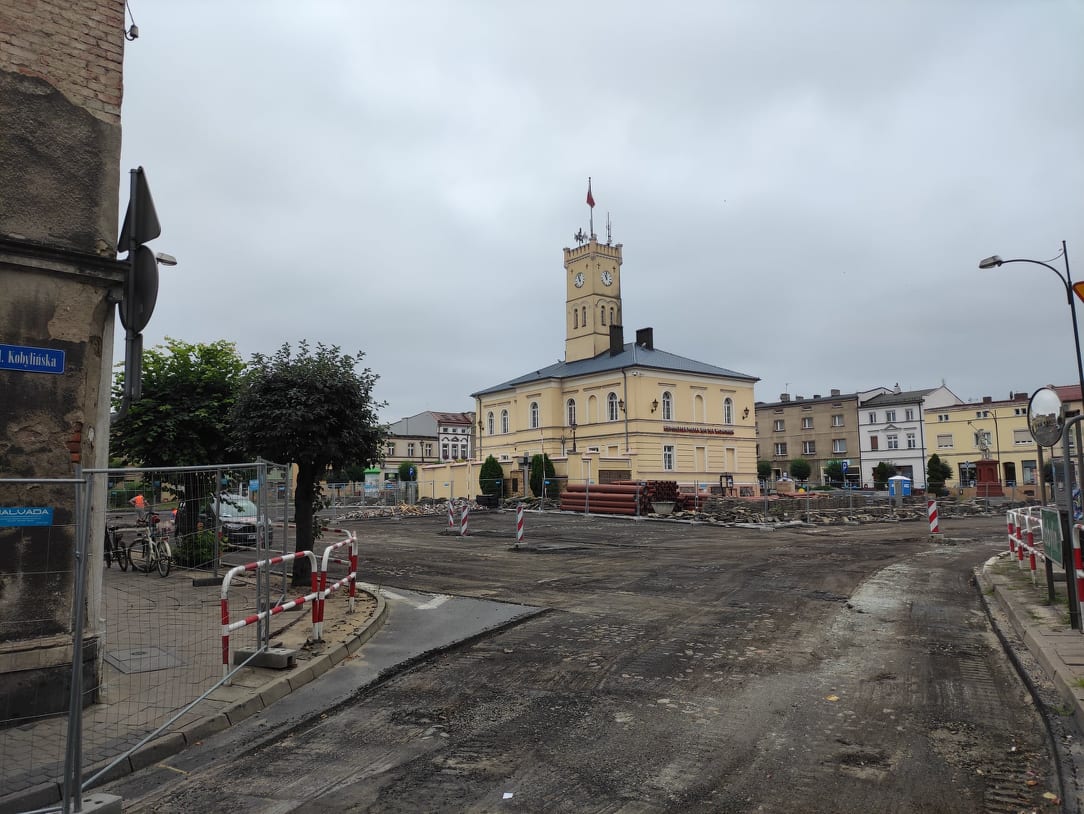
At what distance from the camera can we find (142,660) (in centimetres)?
748

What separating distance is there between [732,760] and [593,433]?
176 feet

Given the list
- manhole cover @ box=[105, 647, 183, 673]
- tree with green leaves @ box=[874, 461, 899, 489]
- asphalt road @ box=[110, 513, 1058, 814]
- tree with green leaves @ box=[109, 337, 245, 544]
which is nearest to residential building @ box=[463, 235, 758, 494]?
tree with green leaves @ box=[874, 461, 899, 489]

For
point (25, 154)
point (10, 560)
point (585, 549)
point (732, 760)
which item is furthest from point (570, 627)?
point (585, 549)

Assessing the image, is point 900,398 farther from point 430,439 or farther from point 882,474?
point 430,439

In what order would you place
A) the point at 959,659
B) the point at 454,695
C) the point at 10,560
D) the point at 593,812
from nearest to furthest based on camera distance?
1. the point at 593,812
2. the point at 10,560
3. the point at 454,695
4. the point at 959,659

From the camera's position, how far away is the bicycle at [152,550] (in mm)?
8344

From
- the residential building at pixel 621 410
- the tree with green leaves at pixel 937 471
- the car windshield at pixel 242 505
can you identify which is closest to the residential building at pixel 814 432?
the tree with green leaves at pixel 937 471

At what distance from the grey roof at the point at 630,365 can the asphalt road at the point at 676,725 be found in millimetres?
45891

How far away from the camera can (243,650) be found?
7793mm

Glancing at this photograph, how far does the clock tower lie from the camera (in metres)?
67.8

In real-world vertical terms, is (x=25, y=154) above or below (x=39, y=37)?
below

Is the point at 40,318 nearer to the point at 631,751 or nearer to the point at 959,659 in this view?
the point at 631,751

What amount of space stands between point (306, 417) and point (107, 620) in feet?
18.0

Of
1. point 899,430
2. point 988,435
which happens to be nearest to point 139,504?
point 988,435
